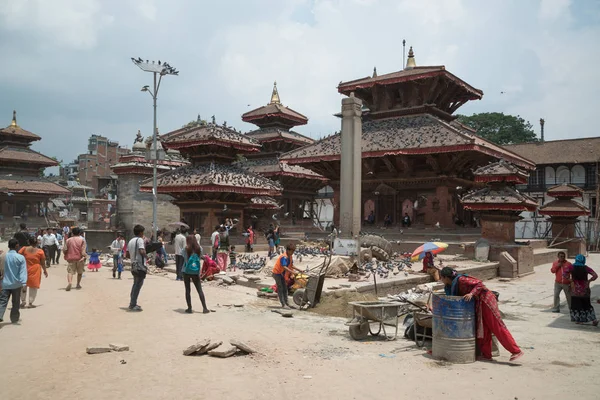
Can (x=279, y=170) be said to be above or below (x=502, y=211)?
above

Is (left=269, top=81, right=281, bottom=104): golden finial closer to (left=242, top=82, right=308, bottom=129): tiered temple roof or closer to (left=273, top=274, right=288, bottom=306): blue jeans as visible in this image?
(left=242, top=82, right=308, bottom=129): tiered temple roof

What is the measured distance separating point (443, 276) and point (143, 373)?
4.57 m

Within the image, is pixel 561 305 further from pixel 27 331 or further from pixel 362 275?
pixel 27 331

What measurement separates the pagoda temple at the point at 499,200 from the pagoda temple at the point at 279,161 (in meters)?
16.9

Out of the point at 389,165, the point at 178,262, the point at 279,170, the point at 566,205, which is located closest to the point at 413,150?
the point at 389,165

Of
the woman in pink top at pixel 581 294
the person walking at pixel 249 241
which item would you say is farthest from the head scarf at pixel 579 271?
the person walking at pixel 249 241

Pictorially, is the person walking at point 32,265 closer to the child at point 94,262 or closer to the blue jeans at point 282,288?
the blue jeans at point 282,288

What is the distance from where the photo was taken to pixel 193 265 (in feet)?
36.2

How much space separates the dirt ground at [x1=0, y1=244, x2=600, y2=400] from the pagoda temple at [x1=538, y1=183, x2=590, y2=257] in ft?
67.6

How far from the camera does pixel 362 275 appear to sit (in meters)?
15.3

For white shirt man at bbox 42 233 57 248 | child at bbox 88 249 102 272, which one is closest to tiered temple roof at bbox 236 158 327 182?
white shirt man at bbox 42 233 57 248

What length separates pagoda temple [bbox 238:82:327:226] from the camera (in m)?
38.3

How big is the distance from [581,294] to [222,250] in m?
11.5

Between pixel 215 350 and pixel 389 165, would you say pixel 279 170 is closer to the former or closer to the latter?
pixel 389 165
